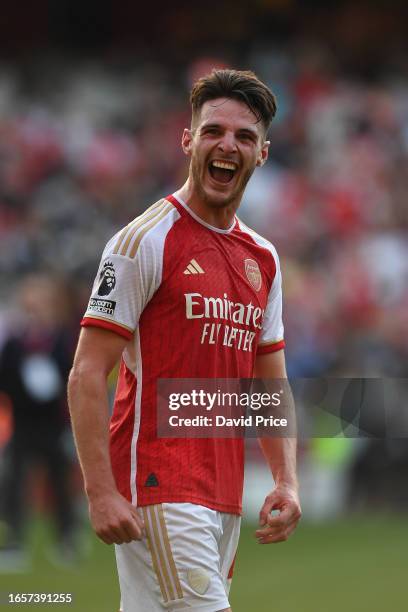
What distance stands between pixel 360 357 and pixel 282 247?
197 centimetres

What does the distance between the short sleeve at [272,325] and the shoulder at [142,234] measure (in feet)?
1.80

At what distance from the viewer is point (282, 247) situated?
15773mm

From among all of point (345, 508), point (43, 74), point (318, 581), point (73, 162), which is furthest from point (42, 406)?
point (43, 74)

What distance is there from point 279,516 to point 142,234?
111cm

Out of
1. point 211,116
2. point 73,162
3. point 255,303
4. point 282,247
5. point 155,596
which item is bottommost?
point 155,596

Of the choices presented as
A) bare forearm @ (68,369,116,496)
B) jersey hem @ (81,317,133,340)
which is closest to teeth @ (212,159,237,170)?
jersey hem @ (81,317,133,340)

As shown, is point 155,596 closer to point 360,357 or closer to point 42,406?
point 42,406

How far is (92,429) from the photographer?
4.08 metres

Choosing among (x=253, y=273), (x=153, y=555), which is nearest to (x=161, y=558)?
(x=153, y=555)

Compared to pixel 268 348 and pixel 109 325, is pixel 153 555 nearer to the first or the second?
pixel 109 325

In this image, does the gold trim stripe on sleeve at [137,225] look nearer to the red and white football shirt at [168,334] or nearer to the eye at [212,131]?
the red and white football shirt at [168,334]

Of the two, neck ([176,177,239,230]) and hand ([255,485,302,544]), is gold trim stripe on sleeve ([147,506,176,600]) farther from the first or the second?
neck ([176,177,239,230])

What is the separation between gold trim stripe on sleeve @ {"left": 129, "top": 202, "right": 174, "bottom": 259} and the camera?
4215mm

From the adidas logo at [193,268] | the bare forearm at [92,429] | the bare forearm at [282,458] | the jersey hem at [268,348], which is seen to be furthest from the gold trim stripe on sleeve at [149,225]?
the bare forearm at [282,458]
